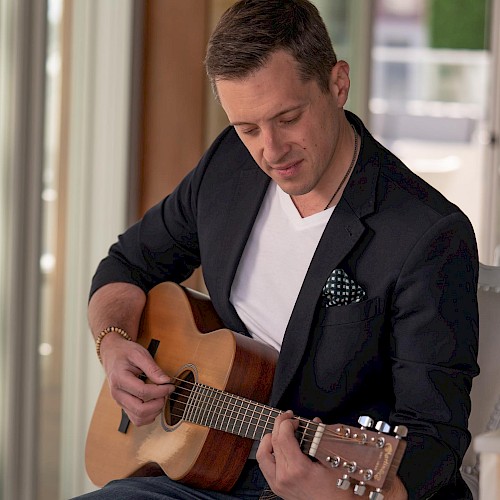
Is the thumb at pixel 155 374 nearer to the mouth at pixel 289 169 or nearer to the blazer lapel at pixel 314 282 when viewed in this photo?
the blazer lapel at pixel 314 282

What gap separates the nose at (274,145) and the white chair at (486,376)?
0.50 m

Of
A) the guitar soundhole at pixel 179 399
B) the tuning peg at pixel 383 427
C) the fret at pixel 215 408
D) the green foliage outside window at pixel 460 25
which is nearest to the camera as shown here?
the tuning peg at pixel 383 427

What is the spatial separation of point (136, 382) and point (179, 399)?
0.28 ft

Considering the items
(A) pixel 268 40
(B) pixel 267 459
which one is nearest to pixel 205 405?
(B) pixel 267 459

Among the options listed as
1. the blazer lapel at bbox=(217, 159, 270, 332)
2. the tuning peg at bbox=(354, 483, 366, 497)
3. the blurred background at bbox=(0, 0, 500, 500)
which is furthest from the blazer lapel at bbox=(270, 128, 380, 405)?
the blurred background at bbox=(0, 0, 500, 500)

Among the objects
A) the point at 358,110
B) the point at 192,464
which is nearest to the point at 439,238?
the point at 192,464

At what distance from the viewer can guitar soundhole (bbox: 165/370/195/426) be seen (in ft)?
5.99

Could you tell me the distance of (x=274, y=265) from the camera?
183 cm

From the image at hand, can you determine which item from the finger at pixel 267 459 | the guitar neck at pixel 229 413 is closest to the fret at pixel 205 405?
the guitar neck at pixel 229 413

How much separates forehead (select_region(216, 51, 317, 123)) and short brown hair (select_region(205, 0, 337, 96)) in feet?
0.03

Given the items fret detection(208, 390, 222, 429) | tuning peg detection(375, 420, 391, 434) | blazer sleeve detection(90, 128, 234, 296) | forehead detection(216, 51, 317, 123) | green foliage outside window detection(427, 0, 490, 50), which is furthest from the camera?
green foliage outside window detection(427, 0, 490, 50)

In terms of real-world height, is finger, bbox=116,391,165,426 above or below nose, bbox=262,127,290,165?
below

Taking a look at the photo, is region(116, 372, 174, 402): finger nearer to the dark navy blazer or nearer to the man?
the man

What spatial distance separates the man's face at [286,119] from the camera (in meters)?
1.62
